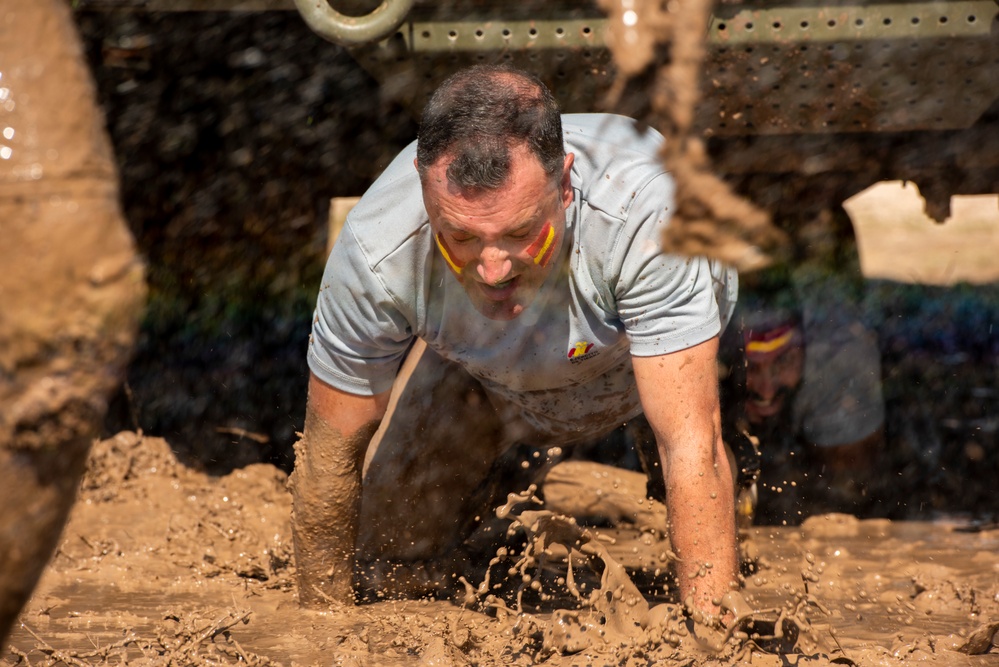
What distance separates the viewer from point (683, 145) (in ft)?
6.08

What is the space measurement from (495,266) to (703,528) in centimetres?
79

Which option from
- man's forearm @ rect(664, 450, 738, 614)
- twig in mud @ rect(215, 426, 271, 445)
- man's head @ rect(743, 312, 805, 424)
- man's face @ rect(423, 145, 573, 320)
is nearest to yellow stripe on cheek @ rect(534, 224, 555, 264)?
man's face @ rect(423, 145, 573, 320)

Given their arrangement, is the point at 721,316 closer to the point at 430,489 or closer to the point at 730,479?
the point at 730,479

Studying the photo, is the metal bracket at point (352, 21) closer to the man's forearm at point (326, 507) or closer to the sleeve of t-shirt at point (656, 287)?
the sleeve of t-shirt at point (656, 287)

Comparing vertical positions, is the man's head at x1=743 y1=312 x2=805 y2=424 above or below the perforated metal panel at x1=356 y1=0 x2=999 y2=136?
below

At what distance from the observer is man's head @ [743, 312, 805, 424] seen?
14.9 ft

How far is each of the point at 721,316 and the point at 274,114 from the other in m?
1.87

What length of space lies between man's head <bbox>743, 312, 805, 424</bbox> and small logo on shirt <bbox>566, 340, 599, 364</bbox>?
4.90ft

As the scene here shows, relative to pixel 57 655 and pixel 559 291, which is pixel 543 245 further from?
pixel 57 655

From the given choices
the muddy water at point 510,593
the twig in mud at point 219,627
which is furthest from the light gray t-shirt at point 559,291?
the twig in mud at point 219,627

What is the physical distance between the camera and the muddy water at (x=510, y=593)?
2.87 metres

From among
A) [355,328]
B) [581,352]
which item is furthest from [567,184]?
[355,328]

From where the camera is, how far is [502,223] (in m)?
2.66

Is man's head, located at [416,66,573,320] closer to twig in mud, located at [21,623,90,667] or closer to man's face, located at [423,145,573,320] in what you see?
man's face, located at [423,145,573,320]
